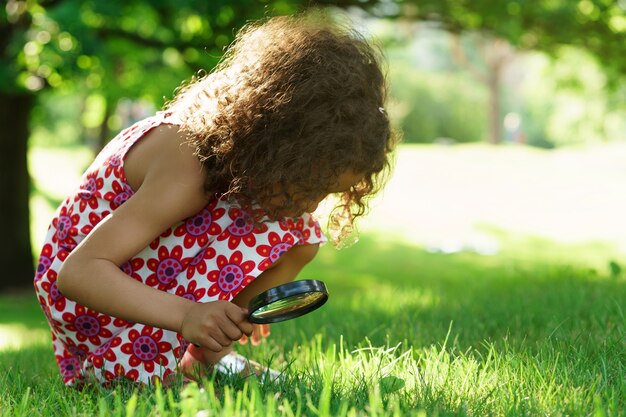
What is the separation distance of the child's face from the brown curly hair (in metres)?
0.01

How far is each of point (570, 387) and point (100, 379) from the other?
4.37 ft

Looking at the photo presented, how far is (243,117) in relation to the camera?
88.4 inches

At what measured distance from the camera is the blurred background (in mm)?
6520

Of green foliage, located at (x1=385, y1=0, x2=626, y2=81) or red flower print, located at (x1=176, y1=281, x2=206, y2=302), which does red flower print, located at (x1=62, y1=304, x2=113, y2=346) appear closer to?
red flower print, located at (x1=176, y1=281, x2=206, y2=302)

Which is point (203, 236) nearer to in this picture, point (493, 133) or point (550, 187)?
point (550, 187)

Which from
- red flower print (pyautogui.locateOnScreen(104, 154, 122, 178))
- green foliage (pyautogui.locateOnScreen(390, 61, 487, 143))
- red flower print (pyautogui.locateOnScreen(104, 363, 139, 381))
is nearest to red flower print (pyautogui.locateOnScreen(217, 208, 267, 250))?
red flower print (pyautogui.locateOnScreen(104, 154, 122, 178))

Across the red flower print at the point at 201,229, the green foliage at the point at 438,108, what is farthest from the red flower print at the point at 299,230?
the green foliage at the point at 438,108

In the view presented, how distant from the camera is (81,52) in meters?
6.06

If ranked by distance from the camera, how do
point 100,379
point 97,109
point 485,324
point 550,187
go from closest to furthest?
point 100,379, point 485,324, point 550,187, point 97,109

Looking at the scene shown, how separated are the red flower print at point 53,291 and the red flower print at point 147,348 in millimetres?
244

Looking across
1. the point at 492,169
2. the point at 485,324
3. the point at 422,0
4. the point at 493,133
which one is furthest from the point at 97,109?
the point at 493,133

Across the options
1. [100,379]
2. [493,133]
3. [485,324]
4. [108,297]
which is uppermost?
[108,297]

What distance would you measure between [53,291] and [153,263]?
0.33 meters

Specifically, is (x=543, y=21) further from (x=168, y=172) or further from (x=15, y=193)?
(x=168, y=172)
